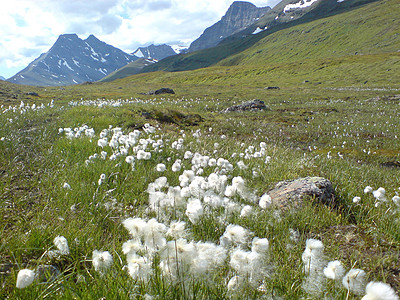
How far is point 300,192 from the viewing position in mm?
4145

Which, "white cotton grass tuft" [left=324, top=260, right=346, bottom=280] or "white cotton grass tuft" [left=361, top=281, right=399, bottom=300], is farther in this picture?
"white cotton grass tuft" [left=324, top=260, right=346, bottom=280]

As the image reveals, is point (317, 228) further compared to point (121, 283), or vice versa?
point (317, 228)

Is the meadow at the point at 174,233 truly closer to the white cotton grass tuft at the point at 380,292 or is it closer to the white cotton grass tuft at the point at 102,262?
the white cotton grass tuft at the point at 102,262

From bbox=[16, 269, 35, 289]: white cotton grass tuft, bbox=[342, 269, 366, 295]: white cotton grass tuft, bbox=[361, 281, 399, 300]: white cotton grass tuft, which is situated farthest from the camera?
bbox=[342, 269, 366, 295]: white cotton grass tuft

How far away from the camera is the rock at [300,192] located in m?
3.93

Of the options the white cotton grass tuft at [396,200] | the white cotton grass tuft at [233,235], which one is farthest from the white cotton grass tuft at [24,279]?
the white cotton grass tuft at [396,200]

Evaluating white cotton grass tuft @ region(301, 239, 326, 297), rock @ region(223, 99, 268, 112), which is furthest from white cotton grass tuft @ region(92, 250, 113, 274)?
rock @ region(223, 99, 268, 112)

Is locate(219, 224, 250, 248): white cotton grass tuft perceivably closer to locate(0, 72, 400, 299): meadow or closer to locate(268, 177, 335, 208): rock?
locate(0, 72, 400, 299): meadow

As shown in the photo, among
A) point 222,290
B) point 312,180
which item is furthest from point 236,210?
point 312,180

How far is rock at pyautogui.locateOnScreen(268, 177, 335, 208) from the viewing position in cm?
393

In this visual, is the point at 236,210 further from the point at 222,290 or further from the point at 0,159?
the point at 0,159

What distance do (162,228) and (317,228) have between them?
2363 millimetres

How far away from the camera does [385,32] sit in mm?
138375

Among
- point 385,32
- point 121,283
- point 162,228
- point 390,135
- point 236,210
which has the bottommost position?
point 390,135
